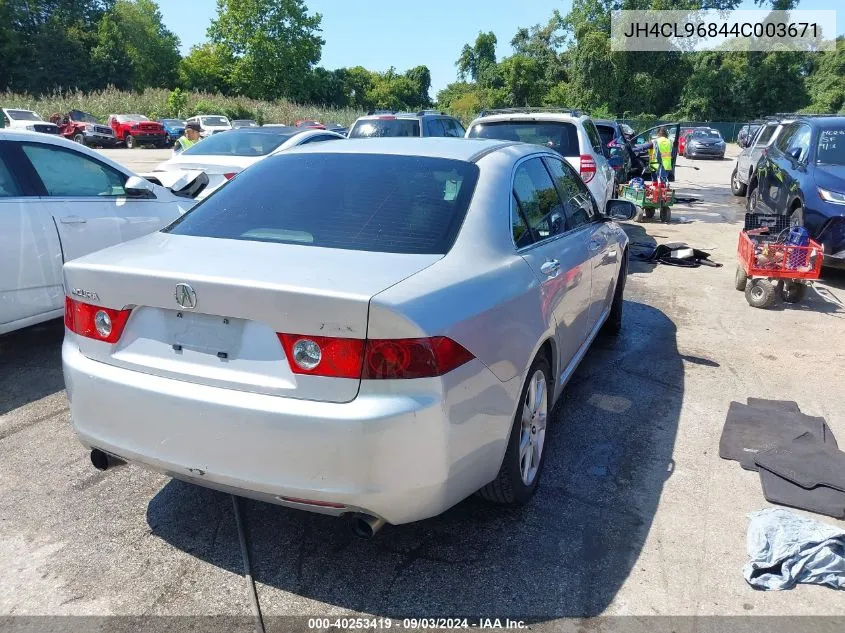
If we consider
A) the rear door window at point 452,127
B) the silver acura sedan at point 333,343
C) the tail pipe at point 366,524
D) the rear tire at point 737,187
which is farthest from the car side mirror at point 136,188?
the rear tire at point 737,187

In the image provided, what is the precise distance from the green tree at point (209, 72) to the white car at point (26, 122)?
1563 inches

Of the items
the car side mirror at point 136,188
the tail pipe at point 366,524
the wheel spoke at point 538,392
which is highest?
the car side mirror at point 136,188

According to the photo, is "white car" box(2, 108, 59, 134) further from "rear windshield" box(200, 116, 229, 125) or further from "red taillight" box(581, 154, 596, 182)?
"red taillight" box(581, 154, 596, 182)

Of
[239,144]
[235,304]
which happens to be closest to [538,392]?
[235,304]

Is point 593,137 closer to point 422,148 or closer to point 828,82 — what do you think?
point 422,148

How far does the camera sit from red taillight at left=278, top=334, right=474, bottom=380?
7.53 feet

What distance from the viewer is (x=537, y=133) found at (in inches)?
356

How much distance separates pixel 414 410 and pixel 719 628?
1429 mm

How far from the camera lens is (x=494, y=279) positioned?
2812mm

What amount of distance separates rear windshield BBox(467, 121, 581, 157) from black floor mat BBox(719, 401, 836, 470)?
16.9 ft

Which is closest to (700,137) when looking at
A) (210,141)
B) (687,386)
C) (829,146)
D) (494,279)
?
(829,146)

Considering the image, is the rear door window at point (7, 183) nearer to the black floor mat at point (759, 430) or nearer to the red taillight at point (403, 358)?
the red taillight at point (403, 358)

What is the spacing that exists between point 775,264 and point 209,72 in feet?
241

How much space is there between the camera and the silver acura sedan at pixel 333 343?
231cm
